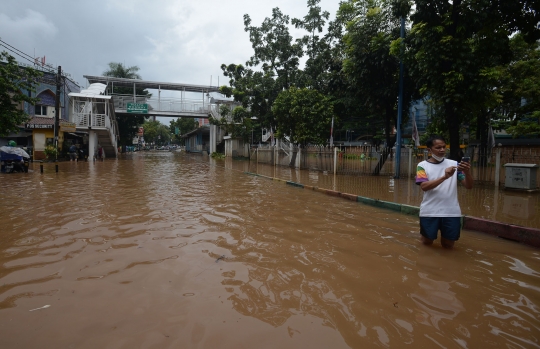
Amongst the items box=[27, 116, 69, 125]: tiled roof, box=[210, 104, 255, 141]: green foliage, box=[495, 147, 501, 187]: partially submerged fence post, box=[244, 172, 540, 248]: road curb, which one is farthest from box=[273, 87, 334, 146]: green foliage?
box=[27, 116, 69, 125]: tiled roof

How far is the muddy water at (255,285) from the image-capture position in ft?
7.32

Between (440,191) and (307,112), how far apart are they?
15.3 metres

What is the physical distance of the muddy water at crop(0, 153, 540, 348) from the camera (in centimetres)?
223

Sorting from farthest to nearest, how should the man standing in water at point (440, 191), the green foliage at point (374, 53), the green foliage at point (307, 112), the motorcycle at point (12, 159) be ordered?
1. the green foliage at point (307, 112)
2. the motorcycle at point (12, 159)
3. the green foliage at point (374, 53)
4. the man standing in water at point (440, 191)

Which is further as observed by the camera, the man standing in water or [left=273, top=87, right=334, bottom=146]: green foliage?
[left=273, top=87, right=334, bottom=146]: green foliage

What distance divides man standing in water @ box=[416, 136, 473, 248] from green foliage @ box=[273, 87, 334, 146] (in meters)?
15.0

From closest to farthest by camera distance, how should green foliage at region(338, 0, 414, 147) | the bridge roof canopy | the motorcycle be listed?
1. green foliage at region(338, 0, 414, 147)
2. the motorcycle
3. the bridge roof canopy

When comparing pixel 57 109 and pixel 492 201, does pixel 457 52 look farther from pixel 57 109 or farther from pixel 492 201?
pixel 57 109

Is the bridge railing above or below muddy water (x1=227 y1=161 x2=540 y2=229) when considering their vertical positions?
above

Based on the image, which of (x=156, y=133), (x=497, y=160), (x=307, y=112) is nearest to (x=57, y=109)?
(x=307, y=112)

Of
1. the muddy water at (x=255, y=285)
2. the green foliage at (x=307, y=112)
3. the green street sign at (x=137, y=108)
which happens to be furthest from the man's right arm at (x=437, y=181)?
the green street sign at (x=137, y=108)

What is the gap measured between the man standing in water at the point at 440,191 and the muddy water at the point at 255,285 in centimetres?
36

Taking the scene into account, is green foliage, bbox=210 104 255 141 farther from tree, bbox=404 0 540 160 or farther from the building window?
tree, bbox=404 0 540 160

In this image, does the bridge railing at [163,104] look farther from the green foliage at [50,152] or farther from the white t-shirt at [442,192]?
the white t-shirt at [442,192]
